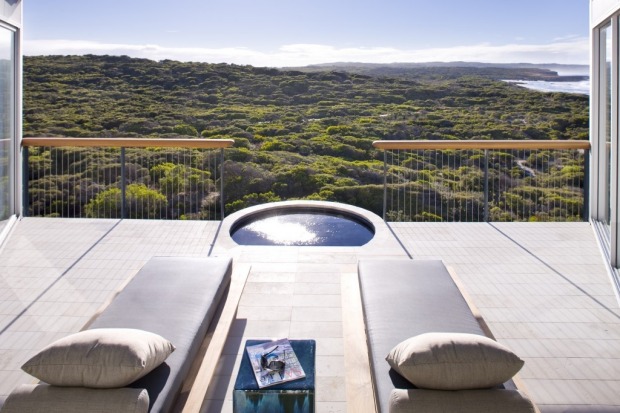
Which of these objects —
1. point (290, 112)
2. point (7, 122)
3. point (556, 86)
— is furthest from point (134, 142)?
point (290, 112)

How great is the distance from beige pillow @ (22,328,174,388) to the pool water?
139 inches

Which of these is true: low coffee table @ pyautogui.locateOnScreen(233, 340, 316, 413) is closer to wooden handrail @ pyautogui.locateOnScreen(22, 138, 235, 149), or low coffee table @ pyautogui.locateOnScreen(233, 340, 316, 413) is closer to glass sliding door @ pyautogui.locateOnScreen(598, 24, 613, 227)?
wooden handrail @ pyautogui.locateOnScreen(22, 138, 235, 149)

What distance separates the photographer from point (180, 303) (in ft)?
8.66

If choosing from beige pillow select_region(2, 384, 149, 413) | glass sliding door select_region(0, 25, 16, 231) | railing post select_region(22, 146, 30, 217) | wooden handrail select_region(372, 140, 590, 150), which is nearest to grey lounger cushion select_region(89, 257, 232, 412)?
beige pillow select_region(2, 384, 149, 413)

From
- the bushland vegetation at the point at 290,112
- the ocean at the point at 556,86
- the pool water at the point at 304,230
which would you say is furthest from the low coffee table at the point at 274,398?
the ocean at the point at 556,86

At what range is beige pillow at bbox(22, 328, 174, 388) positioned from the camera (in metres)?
1.75

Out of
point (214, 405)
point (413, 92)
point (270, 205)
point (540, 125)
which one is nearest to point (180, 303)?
point (214, 405)

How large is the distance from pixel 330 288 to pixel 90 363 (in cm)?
229

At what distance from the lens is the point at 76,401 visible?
1.72m

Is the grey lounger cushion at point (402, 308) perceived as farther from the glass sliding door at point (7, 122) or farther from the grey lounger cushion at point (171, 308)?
the glass sliding door at point (7, 122)

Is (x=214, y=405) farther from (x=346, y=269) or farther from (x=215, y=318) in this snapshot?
(x=346, y=269)

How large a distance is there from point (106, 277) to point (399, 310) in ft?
8.26

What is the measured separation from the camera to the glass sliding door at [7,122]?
530cm

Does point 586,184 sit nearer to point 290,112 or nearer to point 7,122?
point 7,122
